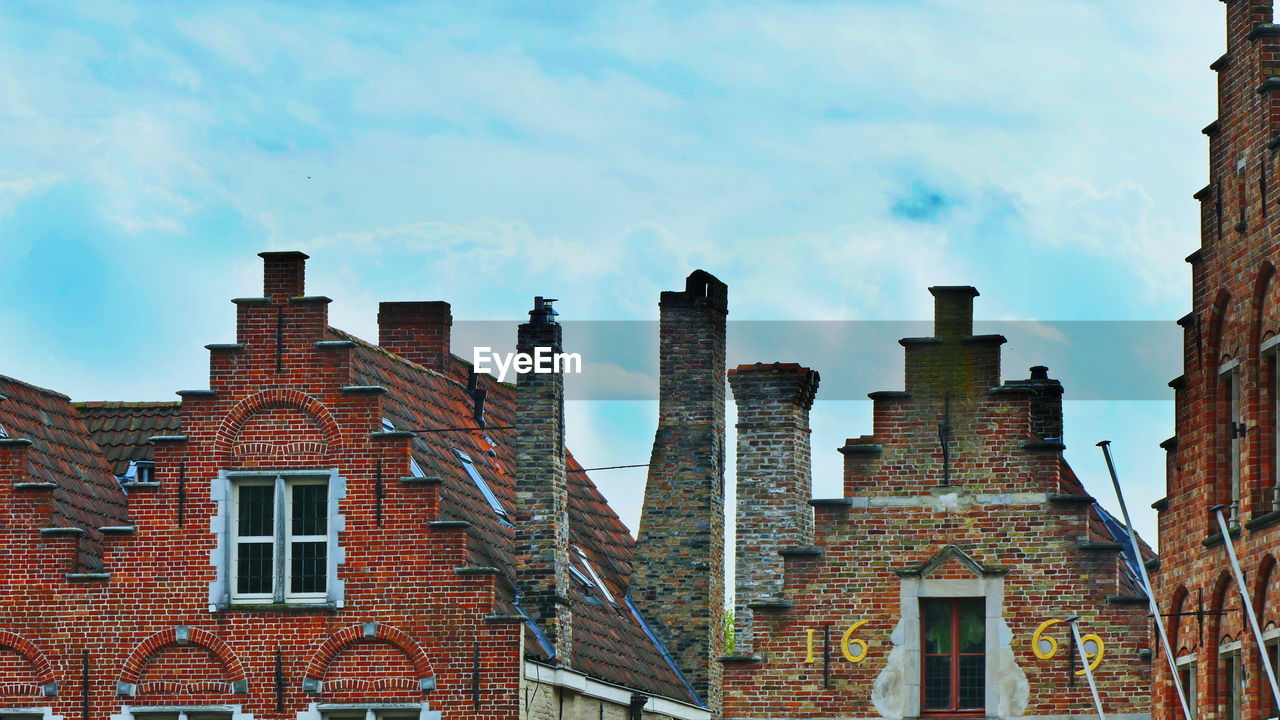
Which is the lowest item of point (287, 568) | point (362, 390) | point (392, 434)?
point (287, 568)

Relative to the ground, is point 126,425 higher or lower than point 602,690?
higher

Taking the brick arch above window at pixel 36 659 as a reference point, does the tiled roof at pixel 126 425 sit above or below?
above

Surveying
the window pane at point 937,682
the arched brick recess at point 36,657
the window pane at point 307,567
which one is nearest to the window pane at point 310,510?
the window pane at point 307,567

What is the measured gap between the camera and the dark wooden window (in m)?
27.7

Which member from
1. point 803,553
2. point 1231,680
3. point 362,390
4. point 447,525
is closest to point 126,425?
point 362,390

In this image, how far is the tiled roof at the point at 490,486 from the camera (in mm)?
31609

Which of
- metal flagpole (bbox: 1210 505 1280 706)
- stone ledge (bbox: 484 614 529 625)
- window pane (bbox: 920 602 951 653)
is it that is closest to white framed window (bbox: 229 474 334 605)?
stone ledge (bbox: 484 614 529 625)

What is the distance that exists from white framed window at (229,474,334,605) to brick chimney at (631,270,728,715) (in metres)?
7.04

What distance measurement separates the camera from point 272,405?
30.3 metres

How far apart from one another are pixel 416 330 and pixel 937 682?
12378 millimetres

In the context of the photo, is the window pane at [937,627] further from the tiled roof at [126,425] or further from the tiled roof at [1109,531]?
the tiled roof at [126,425]

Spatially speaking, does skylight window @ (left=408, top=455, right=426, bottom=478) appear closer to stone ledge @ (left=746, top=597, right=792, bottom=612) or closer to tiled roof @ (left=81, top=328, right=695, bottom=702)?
tiled roof @ (left=81, top=328, right=695, bottom=702)

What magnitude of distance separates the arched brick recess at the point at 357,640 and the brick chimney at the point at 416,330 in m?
8.37

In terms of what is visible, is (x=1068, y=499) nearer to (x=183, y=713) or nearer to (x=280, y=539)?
(x=280, y=539)
